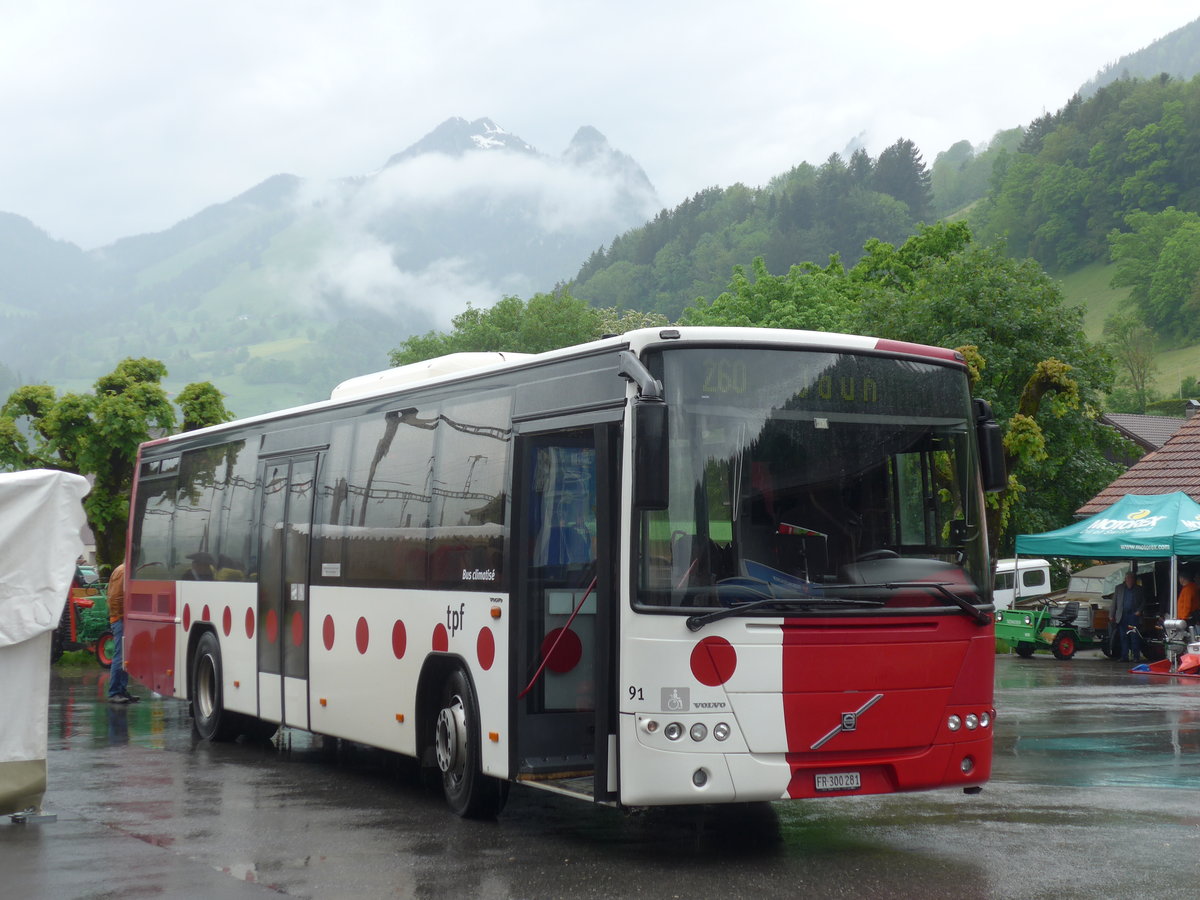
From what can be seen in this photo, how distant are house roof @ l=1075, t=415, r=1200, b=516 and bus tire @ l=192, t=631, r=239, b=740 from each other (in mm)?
22033

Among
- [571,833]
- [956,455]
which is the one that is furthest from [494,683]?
[956,455]

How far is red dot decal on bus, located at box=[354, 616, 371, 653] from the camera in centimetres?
1162

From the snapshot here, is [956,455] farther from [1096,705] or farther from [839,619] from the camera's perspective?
[1096,705]

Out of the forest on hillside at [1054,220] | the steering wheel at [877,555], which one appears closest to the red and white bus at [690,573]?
the steering wheel at [877,555]

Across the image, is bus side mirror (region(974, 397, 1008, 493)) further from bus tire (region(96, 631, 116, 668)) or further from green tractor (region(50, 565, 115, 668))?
green tractor (region(50, 565, 115, 668))

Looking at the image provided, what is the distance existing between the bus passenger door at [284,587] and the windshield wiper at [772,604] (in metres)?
5.56

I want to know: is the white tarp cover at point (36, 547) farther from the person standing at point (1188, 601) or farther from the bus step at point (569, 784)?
the person standing at point (1188, 601)

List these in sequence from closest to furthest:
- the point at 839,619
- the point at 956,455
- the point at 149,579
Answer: the point at 839,619, the point at 956,455, the point at 149,579

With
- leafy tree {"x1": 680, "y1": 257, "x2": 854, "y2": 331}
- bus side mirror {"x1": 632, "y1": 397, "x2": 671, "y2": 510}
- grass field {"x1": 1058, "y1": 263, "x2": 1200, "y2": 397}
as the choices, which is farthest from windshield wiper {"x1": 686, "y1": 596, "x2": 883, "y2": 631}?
grass field {"x1": 1058, "y1": 263, "x2": 1200, "y2": 397}

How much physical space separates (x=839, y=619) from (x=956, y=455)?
5.03 feet

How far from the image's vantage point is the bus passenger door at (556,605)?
9164mm

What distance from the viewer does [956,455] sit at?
367 inches

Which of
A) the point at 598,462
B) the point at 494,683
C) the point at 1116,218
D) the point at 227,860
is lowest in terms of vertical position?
the point at 227,860

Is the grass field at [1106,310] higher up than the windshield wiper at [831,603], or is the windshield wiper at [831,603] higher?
the grass field at [1106,310]
